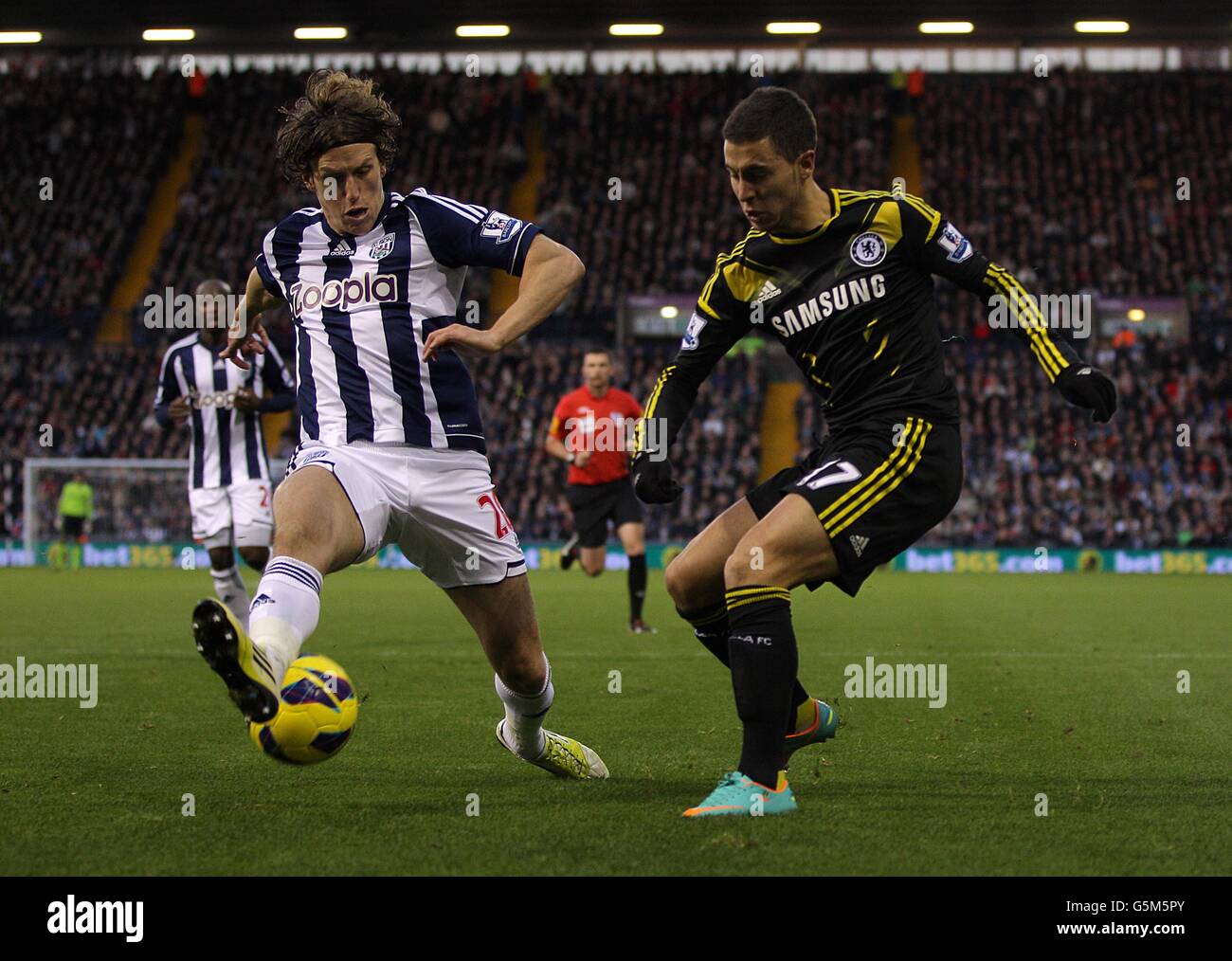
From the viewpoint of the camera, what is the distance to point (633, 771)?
18.1ft

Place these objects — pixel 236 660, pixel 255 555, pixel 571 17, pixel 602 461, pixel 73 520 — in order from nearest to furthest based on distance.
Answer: pixel 236 660, pixel 255 555, pixel 602 461, pixel 73 520, pixel 571 17

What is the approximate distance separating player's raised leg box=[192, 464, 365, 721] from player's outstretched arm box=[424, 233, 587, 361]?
1.77 feet

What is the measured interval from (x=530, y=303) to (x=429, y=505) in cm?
71

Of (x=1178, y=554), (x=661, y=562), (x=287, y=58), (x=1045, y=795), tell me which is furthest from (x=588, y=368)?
(x=287, y=58)

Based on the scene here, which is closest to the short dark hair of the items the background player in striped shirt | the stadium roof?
the background player in striped shirt

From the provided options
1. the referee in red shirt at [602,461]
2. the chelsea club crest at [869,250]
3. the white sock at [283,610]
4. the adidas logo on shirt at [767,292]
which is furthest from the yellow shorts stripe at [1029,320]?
the referee in red shirt at [602,461]

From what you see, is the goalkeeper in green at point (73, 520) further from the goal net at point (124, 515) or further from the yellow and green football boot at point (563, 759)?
the yellow and green football boot at point (563, 759)

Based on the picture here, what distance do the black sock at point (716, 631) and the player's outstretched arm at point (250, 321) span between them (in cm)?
184

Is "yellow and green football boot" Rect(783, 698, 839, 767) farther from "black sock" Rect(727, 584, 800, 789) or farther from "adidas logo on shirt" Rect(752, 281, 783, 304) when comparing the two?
"adidas logo on shirt" Rect(752, 281, 783, 304)

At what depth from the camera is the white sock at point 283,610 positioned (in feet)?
12.9

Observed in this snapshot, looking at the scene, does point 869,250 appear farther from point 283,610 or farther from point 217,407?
point 217,407

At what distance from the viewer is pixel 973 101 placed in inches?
1425

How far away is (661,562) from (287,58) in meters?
18.3

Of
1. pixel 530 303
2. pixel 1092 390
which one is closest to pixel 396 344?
pixel 530 303
